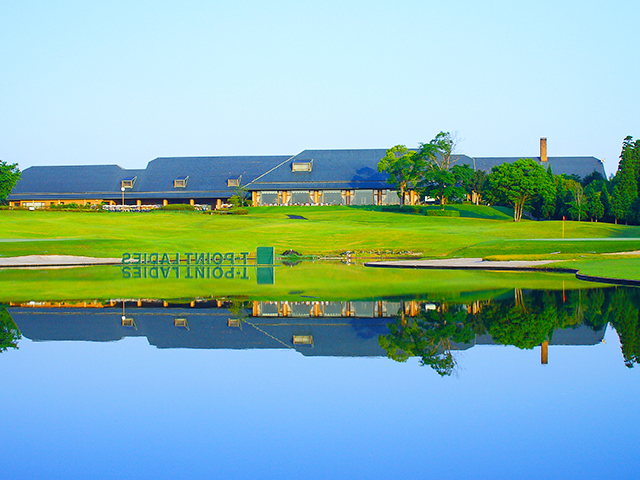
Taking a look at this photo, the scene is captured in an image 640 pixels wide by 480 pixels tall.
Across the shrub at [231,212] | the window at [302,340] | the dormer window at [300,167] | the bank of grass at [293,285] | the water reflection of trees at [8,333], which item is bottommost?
the bank of grass at [293,285]

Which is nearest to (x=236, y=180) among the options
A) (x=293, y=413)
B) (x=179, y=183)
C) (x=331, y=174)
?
(x=179, y=183)

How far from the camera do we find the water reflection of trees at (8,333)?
9.71 metres

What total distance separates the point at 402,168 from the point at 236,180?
2062 cm

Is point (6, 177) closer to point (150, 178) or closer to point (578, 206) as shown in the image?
point (150, 178)

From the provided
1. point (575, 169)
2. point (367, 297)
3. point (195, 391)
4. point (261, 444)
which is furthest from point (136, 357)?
point (575, 169)

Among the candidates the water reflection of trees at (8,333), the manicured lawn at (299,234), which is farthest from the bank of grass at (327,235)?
the water reflection of trees at (8,333)

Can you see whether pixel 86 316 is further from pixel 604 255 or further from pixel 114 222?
pixel 114 222

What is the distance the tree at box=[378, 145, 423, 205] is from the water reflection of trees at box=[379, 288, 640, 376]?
171 ft

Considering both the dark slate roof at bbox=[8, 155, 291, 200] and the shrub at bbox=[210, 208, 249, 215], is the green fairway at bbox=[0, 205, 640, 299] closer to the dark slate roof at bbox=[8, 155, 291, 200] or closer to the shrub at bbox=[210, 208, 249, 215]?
the shrub at bbox=[210, 208, 249, 215]

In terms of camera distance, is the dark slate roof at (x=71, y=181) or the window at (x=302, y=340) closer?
the window at (x=302, y=340)

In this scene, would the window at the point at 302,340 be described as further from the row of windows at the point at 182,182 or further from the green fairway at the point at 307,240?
the row of windows at the point at 182,182

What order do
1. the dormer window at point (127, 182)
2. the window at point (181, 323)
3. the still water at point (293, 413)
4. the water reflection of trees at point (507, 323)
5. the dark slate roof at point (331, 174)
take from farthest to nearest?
the dormer window at point (127, 182)
the dark slate roof at point (331, 174)
the window at point (181, 323)
the water reflection of trees at point (507, 323)
the still water at point (293, 413)

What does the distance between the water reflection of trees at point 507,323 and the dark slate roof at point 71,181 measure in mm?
69885

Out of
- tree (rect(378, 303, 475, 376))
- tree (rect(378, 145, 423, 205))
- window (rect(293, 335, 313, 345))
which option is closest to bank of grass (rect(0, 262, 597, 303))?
tree (rect(378, 303, 475, 376))
